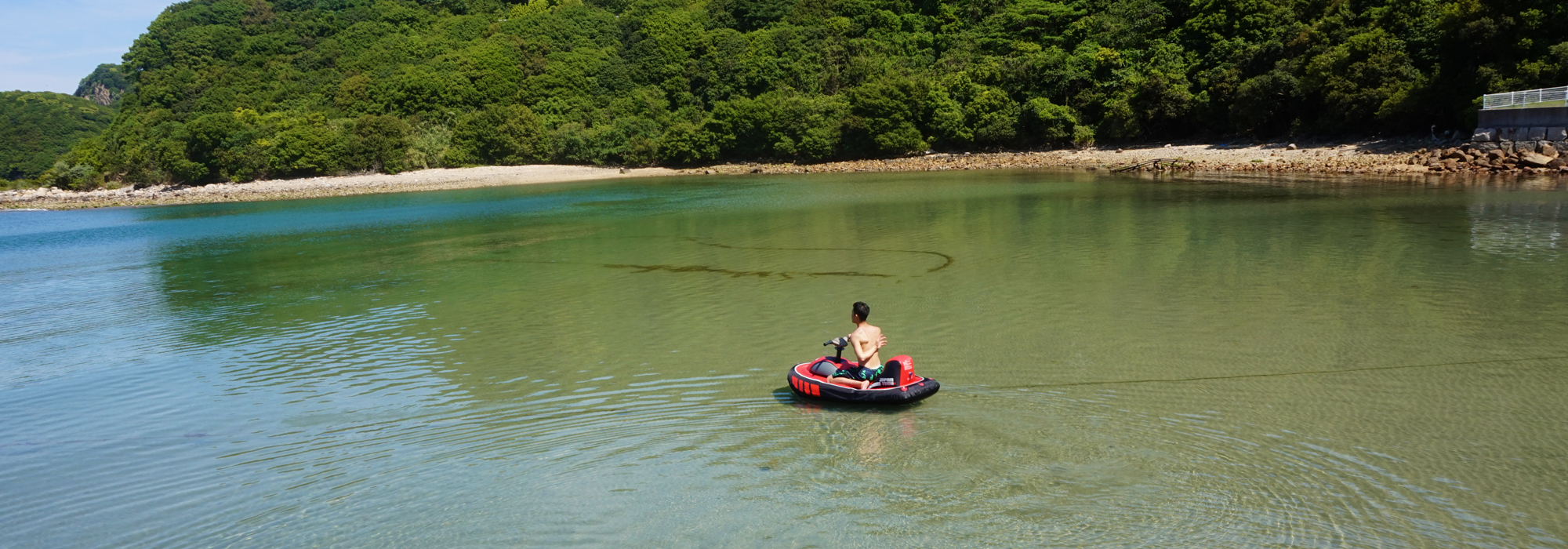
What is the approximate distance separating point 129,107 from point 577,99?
61.5 meters

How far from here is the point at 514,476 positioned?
7594 mm

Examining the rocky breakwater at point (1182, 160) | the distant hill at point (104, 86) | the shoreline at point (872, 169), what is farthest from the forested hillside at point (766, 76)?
the distant hill at point (104, 86)

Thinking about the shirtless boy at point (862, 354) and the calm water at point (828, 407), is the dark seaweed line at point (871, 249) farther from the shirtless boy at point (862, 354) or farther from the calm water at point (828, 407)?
the shirtless boy at point (862, 354)

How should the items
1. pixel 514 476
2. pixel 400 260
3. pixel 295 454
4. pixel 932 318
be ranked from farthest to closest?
pixel 400 260 → pixel 932 318 → pixel 295 454 → pixel 514 476

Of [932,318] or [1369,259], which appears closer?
[932,318]

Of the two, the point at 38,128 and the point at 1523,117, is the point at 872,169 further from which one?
the point at 38,128

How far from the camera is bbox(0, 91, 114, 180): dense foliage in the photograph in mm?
115188

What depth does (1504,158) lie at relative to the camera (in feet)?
105

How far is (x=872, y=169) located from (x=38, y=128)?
411 feet

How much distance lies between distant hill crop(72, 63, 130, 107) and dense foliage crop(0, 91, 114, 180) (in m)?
49.7

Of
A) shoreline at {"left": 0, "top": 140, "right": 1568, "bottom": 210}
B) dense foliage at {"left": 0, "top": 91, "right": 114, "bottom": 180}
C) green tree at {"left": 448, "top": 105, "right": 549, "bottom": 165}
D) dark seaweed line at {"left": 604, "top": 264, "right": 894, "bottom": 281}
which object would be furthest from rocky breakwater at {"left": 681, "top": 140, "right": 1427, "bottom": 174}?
dense foliage at {"left": 0, "top": 91, "right": 114, "bottom": 180}

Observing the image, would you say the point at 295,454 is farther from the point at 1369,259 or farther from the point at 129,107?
the point at 129,107

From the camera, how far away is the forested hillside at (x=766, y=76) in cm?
4200

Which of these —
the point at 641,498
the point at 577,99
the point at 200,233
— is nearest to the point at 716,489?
the point at 641,498
